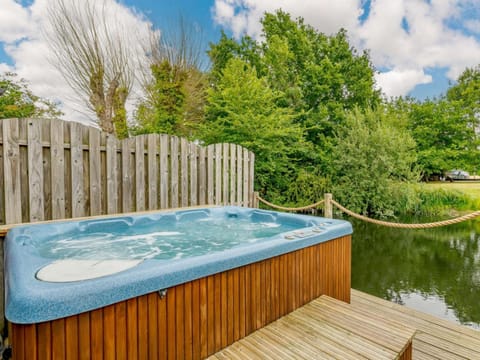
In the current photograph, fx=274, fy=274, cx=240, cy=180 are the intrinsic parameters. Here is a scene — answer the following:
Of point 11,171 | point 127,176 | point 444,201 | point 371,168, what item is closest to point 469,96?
point 444,201

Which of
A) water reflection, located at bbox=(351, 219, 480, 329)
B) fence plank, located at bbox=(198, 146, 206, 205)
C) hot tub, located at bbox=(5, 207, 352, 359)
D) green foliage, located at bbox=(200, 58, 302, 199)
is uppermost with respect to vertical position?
green foliage, located at bbox=(200, 58, 302, 199)

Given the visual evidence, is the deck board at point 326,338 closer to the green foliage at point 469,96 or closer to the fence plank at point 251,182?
the fence plank at point 251,182

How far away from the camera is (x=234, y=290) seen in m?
1.61

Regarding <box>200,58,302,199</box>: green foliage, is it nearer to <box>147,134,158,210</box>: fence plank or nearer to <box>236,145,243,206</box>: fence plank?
<box>236,145,243,206</box>: fence plank

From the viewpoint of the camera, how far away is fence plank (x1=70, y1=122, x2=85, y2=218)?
293 centimetres

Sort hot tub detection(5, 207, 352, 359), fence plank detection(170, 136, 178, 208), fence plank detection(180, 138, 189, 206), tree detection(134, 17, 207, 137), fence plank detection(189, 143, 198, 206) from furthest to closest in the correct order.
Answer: tree detection(134, 17, 207, 137) < fence plank detection(189, 143, 198, 206) < fence plank detection(180, 138, 189, 206) < fence plank detection(170, 136, 178, 208) < hot tub detection(5, 207, 352, 359)

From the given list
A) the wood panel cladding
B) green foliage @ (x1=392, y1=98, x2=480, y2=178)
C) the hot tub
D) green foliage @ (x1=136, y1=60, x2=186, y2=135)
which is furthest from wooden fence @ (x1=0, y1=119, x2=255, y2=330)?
green foliage @ (x1=392, y1=98, x2=480, y2=178)

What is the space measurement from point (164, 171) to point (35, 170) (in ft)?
4.72

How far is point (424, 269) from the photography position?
3.96 meters

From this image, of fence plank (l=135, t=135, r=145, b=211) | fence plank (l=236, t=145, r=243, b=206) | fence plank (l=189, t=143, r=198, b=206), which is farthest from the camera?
fence plank (l=236, t=145, r=243, b=206)

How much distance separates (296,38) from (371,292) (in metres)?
9.14

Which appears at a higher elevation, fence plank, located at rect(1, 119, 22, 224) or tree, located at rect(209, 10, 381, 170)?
tree, located at rect(209, 10, 381, 170)

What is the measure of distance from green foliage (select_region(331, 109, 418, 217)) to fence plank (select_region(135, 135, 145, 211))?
6.14 m

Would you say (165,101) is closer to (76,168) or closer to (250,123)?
(250,123)
